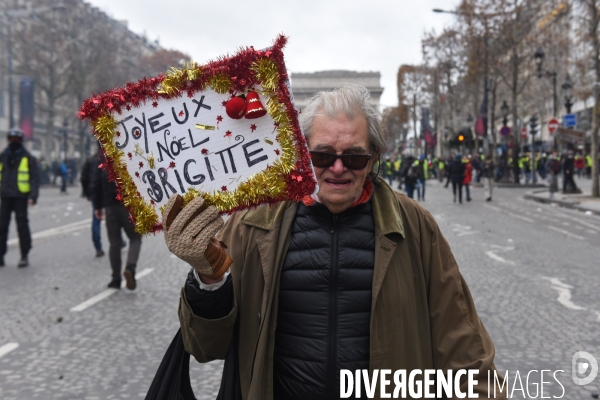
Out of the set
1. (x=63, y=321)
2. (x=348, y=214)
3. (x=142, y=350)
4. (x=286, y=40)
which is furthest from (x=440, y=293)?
(x=63, y=321)

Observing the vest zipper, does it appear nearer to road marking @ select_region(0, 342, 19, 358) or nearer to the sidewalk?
road marking @ select_region(0, 342, 19, 358)

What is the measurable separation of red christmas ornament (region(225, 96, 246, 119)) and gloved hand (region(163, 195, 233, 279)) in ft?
1.00

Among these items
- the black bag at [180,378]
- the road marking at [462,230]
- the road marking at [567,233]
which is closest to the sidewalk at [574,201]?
the road marking at [567,233]

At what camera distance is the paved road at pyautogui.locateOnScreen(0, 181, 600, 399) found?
4816mm

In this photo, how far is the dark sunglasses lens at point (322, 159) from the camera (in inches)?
90.7

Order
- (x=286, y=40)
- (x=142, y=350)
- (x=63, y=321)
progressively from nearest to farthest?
(x=286, y=40)
(x=142, y=350)
(x=63, y=321)

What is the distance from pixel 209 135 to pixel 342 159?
432mm

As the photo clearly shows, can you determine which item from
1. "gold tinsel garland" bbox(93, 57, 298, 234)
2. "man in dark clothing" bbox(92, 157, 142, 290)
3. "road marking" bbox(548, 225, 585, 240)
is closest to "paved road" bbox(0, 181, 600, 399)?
"man in dark clothing" bbox(92, 157, 142, 290)

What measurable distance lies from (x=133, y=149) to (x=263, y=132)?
44 centimetres

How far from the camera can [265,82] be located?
7.18 feet

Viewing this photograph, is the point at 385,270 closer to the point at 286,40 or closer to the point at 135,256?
the point at 286,40

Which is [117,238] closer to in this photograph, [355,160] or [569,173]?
[355,160]

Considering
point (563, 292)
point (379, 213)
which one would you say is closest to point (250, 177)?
point (379, 213)

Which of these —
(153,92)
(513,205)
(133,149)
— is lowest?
(513,205)
